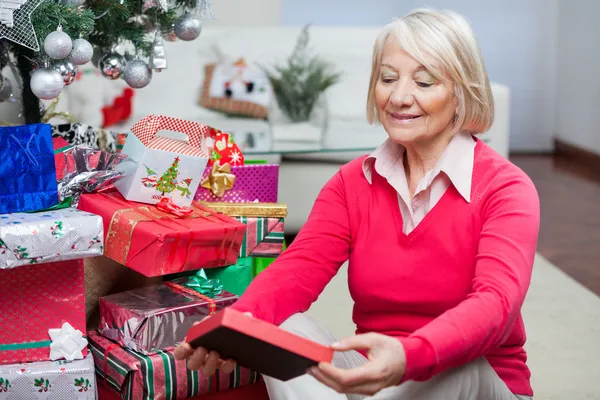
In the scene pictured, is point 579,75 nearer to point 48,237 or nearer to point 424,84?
point 424,84

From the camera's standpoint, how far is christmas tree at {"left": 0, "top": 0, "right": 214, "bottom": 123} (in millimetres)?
1659

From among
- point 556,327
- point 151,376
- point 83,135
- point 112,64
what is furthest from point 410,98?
point 556,327

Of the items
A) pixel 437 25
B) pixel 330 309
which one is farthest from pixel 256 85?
pixel 437 25

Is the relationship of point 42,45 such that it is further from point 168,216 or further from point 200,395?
point 200,395

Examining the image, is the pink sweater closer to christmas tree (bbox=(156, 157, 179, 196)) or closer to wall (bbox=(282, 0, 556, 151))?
christmas tree (bbox=(156, 157, 179, 196))

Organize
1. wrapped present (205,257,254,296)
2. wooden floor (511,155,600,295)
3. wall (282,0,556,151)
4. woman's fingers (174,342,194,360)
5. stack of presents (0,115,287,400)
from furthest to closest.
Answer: wall (282,0,556,151) < wooden floor (511,155,600,295) < wrapped present (205,257,254,296) < stack of presents (0,115,287,400) < woman's fingers (174,342,194,360)

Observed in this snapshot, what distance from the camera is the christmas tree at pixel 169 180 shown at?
1830 mm

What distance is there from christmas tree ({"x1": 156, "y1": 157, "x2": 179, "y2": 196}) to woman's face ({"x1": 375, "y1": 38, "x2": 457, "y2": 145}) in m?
0.51

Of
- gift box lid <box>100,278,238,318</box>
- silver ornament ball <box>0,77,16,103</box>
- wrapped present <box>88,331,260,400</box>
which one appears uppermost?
silver ornament ball <box>0,77,16,103</box>

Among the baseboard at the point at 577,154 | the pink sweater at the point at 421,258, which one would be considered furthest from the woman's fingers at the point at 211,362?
the baseboard at the point at 577,154

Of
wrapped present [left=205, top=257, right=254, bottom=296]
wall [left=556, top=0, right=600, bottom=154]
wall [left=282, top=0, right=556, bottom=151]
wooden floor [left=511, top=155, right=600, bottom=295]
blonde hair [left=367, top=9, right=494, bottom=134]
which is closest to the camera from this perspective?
blonde hair [left=367, top=9, right=494, bottom=134]

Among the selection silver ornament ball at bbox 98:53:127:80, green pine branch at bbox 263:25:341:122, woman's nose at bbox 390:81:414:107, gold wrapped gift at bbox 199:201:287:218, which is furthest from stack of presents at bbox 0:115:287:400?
green pine branch at bbox 263:25:341:122

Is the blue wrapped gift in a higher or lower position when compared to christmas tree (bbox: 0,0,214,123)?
lower

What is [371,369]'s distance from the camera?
1.17 meters
